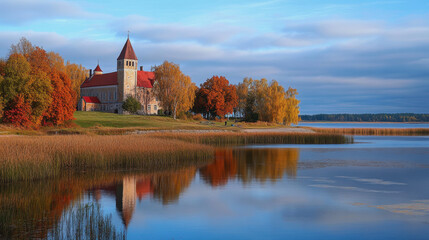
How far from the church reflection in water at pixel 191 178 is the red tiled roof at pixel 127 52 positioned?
53.9 m

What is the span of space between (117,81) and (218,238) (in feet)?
240

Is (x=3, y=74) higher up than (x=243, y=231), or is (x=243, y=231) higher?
(x=3, y=74)

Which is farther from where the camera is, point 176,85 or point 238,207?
point 176,85

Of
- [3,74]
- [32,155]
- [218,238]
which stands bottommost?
[218,238]

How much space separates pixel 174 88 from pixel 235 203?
186 feet

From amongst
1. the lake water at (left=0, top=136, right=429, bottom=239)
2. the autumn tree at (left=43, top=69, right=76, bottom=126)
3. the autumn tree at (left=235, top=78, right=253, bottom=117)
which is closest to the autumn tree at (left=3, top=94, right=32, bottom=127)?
the autumn tree at (left=43, top=69, right=76, bottom=126)

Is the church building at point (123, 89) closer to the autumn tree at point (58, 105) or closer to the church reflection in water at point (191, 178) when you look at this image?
the autumn tree at point (58, 105)

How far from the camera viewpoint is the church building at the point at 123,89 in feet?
260

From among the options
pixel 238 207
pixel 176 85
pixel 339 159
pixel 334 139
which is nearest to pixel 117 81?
pixel 176 85

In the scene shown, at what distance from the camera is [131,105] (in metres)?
73.8

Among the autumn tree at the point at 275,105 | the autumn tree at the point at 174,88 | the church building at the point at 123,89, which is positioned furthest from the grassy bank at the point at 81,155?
the church building at the point at 123,89

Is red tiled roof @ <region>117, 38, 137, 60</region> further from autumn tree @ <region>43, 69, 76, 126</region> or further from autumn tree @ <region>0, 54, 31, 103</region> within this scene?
autumn tree @ <region>0, 54, 31, 103</region>

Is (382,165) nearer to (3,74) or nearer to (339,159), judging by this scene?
(339,159)

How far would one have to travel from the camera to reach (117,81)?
8075 cm
